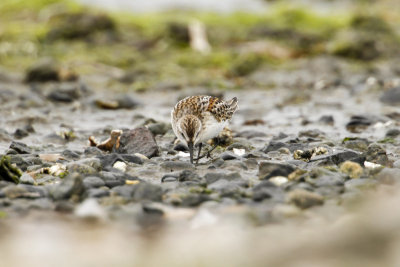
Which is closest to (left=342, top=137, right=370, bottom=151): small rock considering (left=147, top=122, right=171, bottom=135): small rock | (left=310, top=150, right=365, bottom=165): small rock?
(left=310, top=150, right=365, bottom=165): small rock

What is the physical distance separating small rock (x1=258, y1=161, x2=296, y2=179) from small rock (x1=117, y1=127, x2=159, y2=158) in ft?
6.71

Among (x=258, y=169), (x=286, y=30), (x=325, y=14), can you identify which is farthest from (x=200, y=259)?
(x=325, y=14)

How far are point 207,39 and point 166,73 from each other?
6077 millimetres

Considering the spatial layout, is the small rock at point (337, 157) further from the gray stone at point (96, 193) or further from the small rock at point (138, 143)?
the gray stone at point (96, 193)

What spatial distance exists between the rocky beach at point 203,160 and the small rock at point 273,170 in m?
0.02

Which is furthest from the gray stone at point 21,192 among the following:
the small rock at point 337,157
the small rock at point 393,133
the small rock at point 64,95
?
the small rock at point 64,95

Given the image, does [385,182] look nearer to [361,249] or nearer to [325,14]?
[361,249]

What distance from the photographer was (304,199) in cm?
522

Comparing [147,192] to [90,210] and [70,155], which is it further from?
[70,155]

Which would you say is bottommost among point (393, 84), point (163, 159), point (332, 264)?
point (332, 264)

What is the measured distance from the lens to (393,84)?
1634 cm

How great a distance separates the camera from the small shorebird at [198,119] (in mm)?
7410

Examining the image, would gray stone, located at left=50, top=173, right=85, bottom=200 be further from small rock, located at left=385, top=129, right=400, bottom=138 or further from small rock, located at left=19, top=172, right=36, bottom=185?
small rock, located at left=385, top=129, right=400, bottom=138

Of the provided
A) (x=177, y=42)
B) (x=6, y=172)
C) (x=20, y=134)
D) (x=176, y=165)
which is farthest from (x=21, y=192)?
(x=177, y=42)
